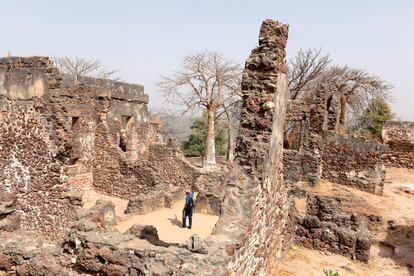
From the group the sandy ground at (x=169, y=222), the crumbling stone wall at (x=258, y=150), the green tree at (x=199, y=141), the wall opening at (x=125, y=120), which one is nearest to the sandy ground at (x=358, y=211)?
the sandy ground at (x=169, y=222)

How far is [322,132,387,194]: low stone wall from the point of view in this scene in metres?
15.3

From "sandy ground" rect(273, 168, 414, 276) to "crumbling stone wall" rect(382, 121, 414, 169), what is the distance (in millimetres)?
2200

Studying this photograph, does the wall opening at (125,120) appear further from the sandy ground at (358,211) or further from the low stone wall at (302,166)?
the low stone wall at (302,166)

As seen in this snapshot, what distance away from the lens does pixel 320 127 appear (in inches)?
647

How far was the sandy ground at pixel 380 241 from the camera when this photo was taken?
7711 millimetres

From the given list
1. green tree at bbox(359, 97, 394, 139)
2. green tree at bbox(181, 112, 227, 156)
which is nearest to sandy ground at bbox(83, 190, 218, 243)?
green tree at bbox(181, 112, 227, 156)

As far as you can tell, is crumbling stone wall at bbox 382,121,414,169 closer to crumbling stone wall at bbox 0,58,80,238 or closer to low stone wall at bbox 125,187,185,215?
low stone wall at bbox 125,187,185,215

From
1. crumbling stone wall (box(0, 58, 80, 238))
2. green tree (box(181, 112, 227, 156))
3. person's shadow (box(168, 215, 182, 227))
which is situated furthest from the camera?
green tree (box(181, 112, 227, 156))

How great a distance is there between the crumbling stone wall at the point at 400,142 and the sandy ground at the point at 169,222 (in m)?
11.7

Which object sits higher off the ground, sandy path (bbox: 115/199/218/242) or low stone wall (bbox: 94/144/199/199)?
low stone wall (bbox: 94/144/199/199)

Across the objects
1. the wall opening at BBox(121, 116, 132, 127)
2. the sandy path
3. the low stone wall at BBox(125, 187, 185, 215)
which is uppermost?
the wall opening at BBox(121, 116, 132, 127)

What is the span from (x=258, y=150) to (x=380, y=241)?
6.35m

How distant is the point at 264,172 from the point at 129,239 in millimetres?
2456

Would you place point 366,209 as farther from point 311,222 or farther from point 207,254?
Result: point 207,254
